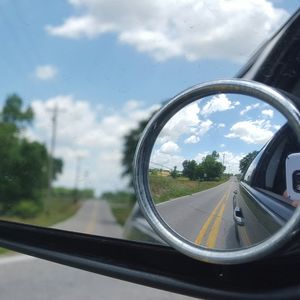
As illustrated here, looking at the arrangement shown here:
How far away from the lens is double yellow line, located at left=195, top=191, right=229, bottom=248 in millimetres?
1192

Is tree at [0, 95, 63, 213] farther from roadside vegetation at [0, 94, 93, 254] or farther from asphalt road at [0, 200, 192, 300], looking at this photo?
asphalt road at [0, 200, 192, 300]

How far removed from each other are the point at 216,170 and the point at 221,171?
0.04 ft

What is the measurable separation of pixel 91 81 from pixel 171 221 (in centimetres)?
50

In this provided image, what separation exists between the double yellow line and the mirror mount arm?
0.10m

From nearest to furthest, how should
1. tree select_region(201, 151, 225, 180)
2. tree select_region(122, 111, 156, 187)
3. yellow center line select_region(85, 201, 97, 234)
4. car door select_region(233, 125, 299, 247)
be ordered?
car door select_region(233, 125, 299, 247) < tree select_region(201, 151, 225, 180) < tree select_region(122, 111, 156, 187) < yellow center line select_region(85, 201, 97, 234)

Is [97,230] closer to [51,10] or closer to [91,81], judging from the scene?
[91,81]

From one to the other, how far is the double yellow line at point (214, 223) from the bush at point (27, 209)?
61 centimetres

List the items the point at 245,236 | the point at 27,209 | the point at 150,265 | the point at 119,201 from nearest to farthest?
the point at 245,236 < the point at 150,265 < the point at 119,201 < the point at 27,209

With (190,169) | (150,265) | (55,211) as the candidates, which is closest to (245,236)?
(190,169)

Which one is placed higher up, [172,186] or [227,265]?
[172,186]

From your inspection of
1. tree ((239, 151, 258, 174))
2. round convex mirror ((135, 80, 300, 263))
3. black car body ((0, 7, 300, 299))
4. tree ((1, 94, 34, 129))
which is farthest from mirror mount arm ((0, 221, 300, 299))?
tree ((1, 94, 34, 129))

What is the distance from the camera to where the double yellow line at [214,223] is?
→ 1.19m

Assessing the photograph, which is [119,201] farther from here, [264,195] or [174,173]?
[264,195]

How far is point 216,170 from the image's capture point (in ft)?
4.04
